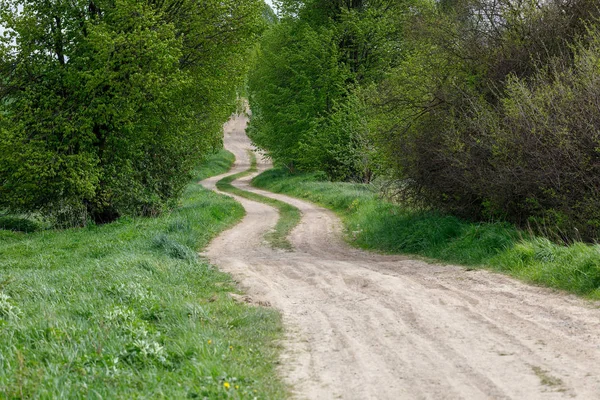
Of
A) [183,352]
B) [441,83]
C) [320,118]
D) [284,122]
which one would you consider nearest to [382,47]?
[320,118]

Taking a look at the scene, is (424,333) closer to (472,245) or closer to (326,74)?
(472,245)

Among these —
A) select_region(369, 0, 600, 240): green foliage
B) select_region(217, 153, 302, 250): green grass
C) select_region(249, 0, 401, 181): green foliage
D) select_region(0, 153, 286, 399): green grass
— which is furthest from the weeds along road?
select_region(249, 0, 401, 181): green foliage

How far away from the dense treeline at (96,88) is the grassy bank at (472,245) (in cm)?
755

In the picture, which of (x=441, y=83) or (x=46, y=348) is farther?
(x=441, y=83)

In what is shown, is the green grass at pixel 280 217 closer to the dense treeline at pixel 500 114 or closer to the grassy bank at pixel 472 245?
the grassy bank at pixel 472 245

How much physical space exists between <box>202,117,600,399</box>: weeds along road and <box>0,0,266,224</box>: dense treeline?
861 centimetres

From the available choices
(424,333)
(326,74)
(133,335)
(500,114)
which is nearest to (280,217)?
(326,74)

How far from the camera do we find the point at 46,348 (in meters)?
6.09

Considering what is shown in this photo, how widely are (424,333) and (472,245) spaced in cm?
651

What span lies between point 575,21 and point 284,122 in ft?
81.9

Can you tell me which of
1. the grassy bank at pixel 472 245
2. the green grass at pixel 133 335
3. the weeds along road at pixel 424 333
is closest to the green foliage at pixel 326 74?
the grassy bank at pixel 472 245

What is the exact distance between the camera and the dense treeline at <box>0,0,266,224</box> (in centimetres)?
1875

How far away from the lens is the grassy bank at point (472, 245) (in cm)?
977

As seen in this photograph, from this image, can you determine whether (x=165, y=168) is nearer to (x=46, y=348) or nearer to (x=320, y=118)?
(x=320, y=118)
